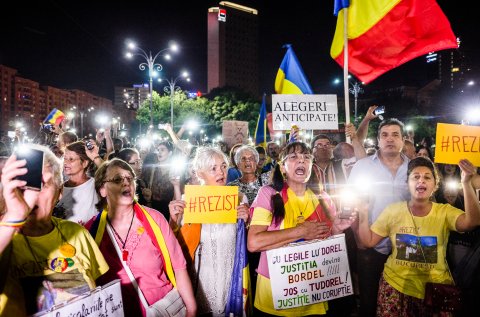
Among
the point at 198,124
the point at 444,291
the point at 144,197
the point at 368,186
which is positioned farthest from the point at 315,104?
the point at 198,124

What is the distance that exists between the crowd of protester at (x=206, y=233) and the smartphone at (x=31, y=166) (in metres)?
0.03

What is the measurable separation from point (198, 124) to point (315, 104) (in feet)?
149

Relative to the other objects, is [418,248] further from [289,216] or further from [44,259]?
[44,259]

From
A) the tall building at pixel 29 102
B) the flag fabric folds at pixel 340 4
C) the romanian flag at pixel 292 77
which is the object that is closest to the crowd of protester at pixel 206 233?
the flag fabric folds at pixel 340 4

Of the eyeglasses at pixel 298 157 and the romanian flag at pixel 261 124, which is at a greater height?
the romanian flag at pixel 261 124

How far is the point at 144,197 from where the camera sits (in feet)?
20.0

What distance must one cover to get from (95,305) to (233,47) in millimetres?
138589

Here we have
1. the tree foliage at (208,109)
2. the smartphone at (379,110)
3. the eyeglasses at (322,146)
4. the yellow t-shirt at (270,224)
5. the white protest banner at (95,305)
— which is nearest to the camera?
the white protest banner at (95,305)

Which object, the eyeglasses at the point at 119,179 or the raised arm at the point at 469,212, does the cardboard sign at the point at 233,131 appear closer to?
the eyeglasses at the point at 119,179

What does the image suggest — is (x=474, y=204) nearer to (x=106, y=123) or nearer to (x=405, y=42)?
(x=405, y=42)

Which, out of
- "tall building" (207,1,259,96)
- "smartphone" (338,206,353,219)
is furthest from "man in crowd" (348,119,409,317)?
"tall building" (207,1,259,96)

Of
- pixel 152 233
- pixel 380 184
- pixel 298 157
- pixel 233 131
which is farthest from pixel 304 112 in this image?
pixel 233 131

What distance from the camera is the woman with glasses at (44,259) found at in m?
2.17

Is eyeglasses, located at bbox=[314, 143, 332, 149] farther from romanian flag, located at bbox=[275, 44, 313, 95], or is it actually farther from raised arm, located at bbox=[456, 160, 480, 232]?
romanian flag, located at bbox=[275, 44, 313, 95]
